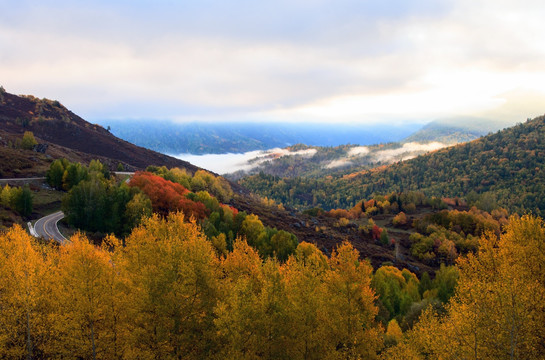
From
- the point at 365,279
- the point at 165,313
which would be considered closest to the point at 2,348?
the point at 165,313

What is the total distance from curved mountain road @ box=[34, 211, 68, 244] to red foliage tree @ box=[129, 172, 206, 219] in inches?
853

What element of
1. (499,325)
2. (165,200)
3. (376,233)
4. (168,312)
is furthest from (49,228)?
(376,233)

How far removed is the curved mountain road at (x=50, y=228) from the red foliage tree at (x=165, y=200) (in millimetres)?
21668

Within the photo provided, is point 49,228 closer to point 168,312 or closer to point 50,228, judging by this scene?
point 50,228

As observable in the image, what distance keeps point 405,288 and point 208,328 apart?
68861mm

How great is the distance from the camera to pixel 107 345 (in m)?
27.2

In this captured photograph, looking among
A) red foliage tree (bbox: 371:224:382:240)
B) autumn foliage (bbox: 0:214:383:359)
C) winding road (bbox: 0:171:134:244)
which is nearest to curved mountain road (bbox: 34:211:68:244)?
winding road (bbox: 0:171:134:244)

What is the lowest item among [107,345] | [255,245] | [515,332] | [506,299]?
[255,245]

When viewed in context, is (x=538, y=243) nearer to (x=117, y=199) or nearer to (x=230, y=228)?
(x=230, y=228)

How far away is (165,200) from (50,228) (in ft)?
93.7

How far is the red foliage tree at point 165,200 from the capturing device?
86312 mm

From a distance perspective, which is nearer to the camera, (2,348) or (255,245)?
(2,348)

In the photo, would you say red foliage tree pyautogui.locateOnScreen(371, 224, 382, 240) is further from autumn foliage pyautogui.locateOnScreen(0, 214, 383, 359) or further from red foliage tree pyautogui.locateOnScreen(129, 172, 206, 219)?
autumn foliage pyautogui.locateOnScreen(0, 214, 383, 359)

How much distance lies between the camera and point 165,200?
90.2 meters
